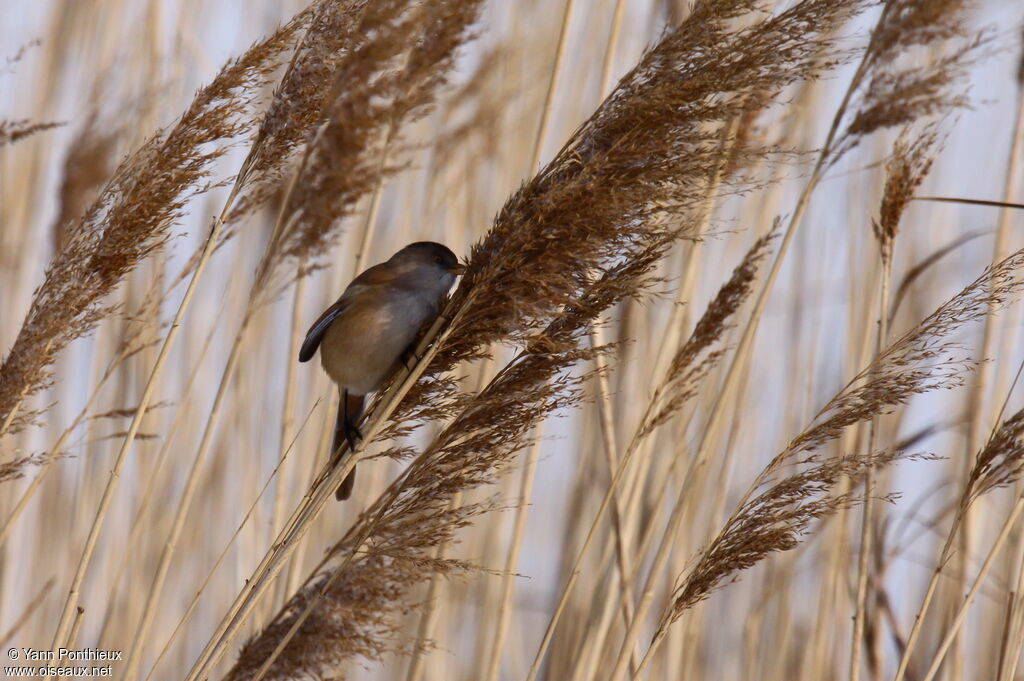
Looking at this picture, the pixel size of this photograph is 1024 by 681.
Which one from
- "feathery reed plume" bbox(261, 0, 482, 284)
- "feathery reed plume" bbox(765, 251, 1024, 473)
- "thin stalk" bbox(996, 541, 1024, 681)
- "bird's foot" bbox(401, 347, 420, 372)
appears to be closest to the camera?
"feathery reed plume" bbox(261, 0, 482, 284)

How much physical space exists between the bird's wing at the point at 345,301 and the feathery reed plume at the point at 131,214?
2.02 ft

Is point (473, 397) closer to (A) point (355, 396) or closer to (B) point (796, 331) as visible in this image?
(A) point (355, 396)

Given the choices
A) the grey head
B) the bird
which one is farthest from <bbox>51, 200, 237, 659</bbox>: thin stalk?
the grey head

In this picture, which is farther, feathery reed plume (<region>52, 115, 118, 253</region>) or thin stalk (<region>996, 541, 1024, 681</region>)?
feathery reed plume (<region>52, 115, 118, 253</region>)

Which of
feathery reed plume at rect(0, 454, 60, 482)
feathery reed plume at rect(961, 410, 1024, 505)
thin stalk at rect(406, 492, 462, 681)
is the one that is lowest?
thin stalk at rect(406, 492, 462, 681)

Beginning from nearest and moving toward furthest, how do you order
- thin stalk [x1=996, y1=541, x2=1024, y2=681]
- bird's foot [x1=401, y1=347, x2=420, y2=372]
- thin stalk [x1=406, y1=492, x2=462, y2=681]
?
1. thin stalk [x1=996, y1=541, x2=1024, y2=681]
2. bird's foot [x1=401, y1=347, x2=420, y2=372]
3. thin stalk [x1=406, y1=492, x2=462, y2=681]

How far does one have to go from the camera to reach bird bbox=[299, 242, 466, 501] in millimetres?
2018

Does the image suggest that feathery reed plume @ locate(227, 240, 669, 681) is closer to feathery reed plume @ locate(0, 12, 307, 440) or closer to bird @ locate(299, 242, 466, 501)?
bird @ locate(299, 242, 466, 501)

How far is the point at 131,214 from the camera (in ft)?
5.03

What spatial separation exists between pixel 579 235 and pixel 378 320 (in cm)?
70

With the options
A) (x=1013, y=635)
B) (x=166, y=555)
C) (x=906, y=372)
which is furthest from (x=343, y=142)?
(x=1013, y=635)

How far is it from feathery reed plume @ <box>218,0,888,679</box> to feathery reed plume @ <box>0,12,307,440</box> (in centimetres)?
46

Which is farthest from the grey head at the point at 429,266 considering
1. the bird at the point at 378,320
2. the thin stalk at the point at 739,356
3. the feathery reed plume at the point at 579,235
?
→ the thin stalk at the point at 739,356

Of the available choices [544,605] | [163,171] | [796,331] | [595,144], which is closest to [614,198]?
[595,144]
